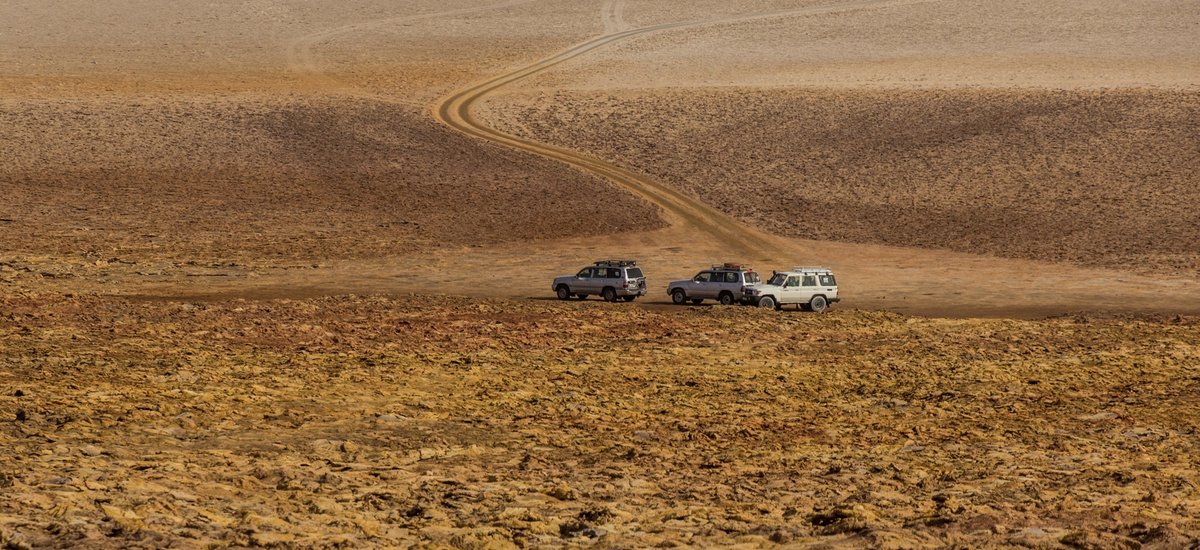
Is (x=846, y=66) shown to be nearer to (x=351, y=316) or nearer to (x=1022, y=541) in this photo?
(x=351, y=316)

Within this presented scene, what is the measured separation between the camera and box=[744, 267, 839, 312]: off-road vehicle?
4312cm

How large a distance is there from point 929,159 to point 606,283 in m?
34.6

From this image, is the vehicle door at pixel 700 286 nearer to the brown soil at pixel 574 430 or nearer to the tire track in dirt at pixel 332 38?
the brown soil at pixel 574 430

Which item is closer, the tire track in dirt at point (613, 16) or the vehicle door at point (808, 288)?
the vehicle door at point (808, 288)

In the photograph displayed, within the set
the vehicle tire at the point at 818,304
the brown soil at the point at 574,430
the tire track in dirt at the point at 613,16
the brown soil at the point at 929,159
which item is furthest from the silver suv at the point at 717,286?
the tire track in dirt at the point at 613,16

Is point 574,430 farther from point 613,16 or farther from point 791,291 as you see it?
point 613,16

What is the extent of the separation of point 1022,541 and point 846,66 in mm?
85397

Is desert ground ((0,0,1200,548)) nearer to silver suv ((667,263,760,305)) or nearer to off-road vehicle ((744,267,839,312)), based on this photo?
silver suv ((667,263,760,305))

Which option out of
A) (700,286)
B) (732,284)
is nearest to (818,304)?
(732,284)

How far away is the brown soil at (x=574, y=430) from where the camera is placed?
1712 cm

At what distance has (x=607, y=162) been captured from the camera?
75750 millimetres

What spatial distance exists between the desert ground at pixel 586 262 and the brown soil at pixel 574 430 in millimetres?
117

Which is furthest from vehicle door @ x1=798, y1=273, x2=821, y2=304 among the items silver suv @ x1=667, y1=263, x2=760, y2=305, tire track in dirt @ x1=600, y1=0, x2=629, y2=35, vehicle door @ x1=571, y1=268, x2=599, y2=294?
tire track in dirt @ x1=600, y1=0, x2=629, y2=35

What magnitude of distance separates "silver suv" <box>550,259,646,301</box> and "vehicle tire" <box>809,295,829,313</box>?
5.81m
